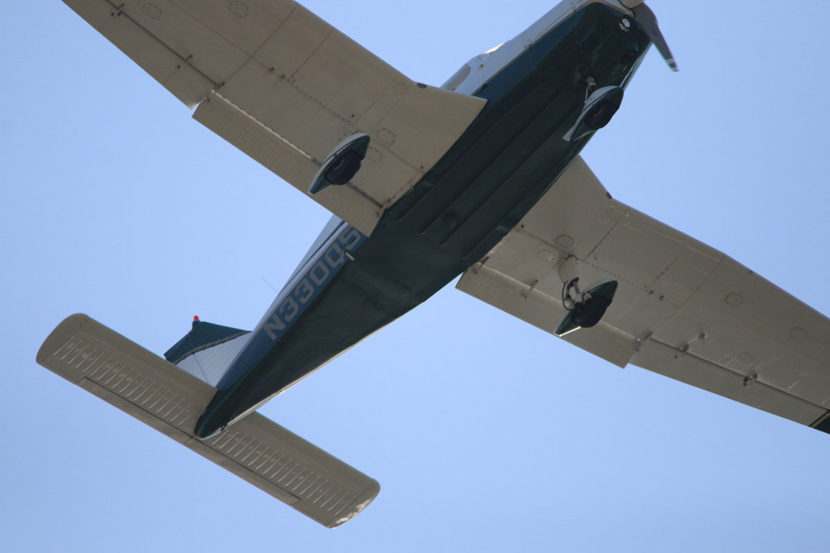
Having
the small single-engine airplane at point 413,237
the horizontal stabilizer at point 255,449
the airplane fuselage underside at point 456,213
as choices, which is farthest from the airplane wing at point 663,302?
the horizontal stabilizer at point 255,449

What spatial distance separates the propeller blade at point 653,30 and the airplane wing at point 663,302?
283 centimetres

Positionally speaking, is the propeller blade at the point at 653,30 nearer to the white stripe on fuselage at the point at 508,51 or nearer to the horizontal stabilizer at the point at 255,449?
the white stripe on fuselage at the point at 508,51

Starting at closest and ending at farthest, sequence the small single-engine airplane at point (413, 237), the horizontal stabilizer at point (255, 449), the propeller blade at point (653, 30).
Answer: the propeller blade at point (653, 30)
the small single-engine airplane at point (413, 237)
the horizontal stabilizer at point (255, 449)

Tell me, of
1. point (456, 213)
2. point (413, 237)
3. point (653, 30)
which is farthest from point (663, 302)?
point (653, 30)

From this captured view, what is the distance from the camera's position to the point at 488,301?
1886 cm

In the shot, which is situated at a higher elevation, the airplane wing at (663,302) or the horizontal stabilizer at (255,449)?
the airplane wing at (663,302)

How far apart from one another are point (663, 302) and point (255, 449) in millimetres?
7845

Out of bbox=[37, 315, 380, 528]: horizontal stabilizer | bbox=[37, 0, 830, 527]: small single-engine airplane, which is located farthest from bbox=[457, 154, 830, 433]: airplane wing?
bbox=[37, 315, 380, 528]: horizontal stabilizer

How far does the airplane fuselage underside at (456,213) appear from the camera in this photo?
14844 mm

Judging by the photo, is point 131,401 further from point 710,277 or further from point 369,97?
point 710,277

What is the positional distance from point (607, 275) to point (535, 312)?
160 cm

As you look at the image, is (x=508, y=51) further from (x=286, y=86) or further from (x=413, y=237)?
(x=286, y=86)

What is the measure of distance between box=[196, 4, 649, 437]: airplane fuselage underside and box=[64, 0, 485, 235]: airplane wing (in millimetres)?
397

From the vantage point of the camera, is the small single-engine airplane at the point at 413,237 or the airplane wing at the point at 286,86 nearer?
the small single-engine airplane at the point at 413,237
